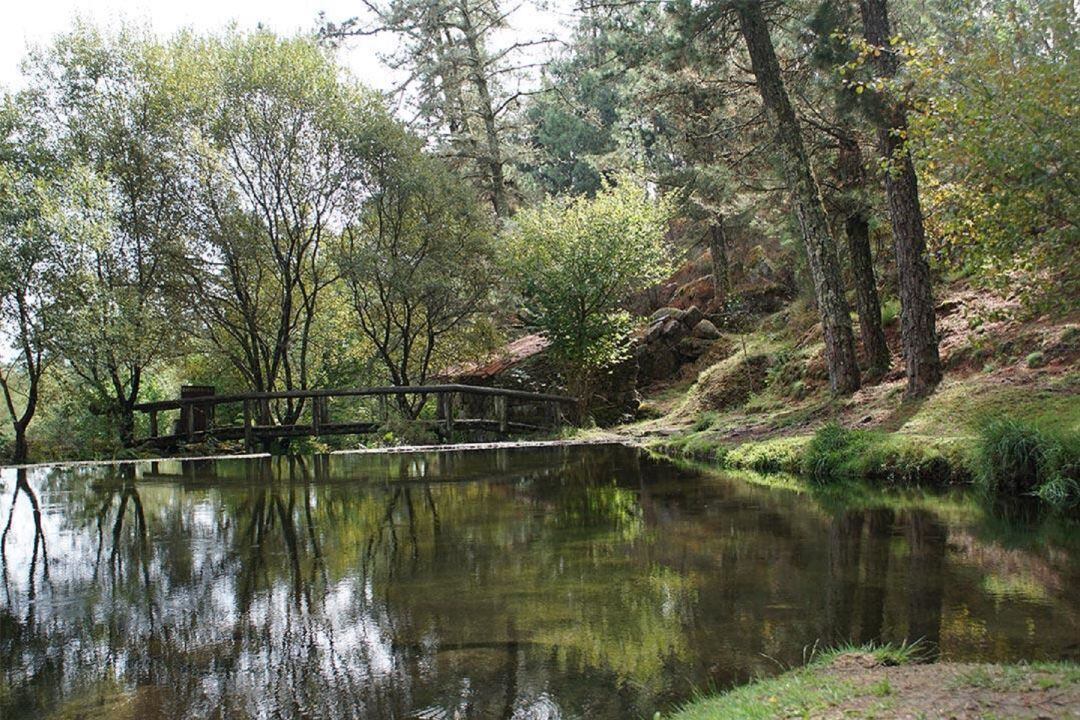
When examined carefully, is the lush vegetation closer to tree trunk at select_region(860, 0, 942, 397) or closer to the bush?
tree trunk at select_region(860, 0, 942, 397)

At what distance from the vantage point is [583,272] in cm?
2022

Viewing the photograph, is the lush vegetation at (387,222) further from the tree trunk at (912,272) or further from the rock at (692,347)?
the rock at (692,347)

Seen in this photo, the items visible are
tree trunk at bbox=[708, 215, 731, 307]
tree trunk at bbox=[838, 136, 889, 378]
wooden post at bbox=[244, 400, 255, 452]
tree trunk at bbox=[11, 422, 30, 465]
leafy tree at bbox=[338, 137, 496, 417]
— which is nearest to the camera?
tree trunk at bbox=[838, 136, 889, 378]

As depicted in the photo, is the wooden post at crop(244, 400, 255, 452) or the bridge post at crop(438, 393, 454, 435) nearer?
the wooden post at crop(244, 400, 255, 452)

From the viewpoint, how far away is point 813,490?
904 cm

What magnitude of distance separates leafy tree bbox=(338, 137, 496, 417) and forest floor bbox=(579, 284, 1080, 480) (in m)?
5.15

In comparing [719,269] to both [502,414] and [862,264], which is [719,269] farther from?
[862,264]

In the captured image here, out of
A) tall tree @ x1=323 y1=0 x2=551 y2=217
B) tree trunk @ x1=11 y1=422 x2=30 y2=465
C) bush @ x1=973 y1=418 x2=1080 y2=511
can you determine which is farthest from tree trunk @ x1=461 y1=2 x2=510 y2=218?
bush @ x1=973 y1=418 x2=1080 y2=511

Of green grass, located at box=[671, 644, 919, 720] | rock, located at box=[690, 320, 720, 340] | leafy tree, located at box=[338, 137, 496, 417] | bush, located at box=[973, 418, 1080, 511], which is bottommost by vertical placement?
green grass, located at box=[671, 644, 919, 720]

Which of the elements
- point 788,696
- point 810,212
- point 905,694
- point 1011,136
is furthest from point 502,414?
point 905,694

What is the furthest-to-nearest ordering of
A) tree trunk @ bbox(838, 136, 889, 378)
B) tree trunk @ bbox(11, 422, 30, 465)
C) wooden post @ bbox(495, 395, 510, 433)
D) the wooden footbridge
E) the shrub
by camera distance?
1. wooden post @ bbox(495, 395, 510, 433)
2. tree trunk @ bbox(11, 422, 30, 465)
3. the wooden footbridge
4. tree trunk @ bbox(838, 136, 889, 378)
5. the shrub

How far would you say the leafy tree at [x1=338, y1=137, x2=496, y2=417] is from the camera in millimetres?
19531

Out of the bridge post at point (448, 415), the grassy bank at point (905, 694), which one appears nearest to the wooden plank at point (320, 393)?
the bridge post at point (448, 415)

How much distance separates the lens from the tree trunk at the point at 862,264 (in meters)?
13.4
